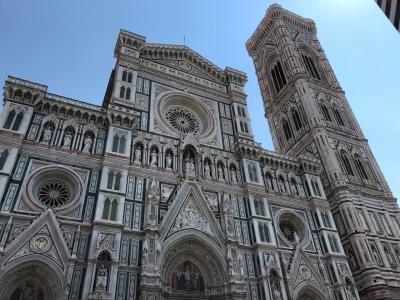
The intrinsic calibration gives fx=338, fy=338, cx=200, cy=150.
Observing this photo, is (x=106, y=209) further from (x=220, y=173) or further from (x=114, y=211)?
(x=220, y=173)

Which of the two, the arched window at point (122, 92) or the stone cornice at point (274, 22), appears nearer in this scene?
the arched window at point (122, 92)

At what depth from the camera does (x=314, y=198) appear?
76.9 ft

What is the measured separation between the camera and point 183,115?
24.0 metres

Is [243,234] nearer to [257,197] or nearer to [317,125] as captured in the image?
[257,197]

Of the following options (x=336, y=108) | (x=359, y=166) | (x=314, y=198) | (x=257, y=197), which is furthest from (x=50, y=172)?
(x=336, y=108)

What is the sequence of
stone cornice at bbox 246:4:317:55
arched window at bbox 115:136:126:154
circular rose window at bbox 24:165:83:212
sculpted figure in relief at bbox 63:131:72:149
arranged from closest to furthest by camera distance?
circular rose window at bbox 24:165:83:212 < sculpted figure in relief at bbox 63:131:72:149 < arched window at bbox 115:136:126:154 < stone cornice at bbox 246:4:317:55

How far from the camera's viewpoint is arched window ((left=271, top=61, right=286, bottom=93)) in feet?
121

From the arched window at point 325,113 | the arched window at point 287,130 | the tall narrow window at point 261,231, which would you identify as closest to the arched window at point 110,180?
the tall narrow window at point 261,231

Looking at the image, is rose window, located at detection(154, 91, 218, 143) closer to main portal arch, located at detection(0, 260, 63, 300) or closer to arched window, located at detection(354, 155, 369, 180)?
main portal arch, located at detection(0, 260, 63, 300)

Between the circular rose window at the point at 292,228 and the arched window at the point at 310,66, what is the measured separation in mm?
19017

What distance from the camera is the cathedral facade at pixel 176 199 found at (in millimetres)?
14602

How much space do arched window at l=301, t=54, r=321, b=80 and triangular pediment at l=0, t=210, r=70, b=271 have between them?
2979 centimetres

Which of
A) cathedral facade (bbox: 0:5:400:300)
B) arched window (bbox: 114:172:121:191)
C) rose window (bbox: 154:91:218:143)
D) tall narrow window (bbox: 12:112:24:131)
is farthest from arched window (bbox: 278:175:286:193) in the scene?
tall narrow window (bbox: 12:112:24:131)

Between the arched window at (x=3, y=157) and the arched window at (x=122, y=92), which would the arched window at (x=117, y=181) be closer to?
the arched window at (x=3, y=157)
